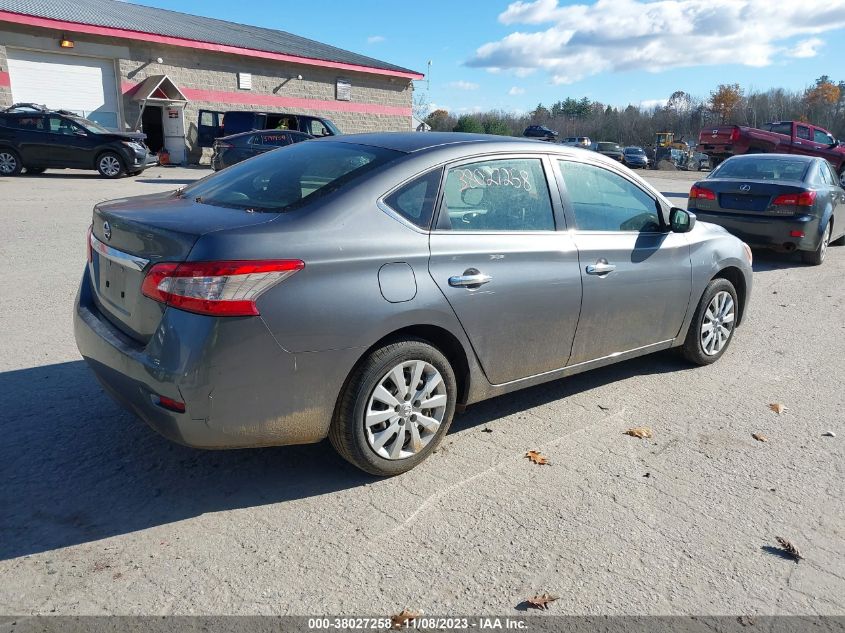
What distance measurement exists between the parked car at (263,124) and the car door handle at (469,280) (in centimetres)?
1898

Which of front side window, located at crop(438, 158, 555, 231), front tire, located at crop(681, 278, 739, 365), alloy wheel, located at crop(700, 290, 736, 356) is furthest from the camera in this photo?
alloy wheel, located at crop(700, 290, 736, 356)

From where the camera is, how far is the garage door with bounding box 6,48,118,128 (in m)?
23.2

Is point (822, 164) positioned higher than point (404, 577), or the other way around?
point (822, 164)

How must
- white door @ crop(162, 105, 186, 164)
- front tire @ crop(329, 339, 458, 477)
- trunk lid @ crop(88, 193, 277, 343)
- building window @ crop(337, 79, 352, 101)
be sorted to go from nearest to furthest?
trunk lid @ crop(88, 193, 277, 343)
front tire @ crop(329, 339, 458, 477)
white door @ crop(162, 105, 186, 164)
building window @ crop(337, 79, 352, 101)

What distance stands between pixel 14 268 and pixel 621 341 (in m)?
6.41

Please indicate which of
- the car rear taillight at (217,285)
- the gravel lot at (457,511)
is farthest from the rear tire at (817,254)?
the car rear taillight at (217,285)

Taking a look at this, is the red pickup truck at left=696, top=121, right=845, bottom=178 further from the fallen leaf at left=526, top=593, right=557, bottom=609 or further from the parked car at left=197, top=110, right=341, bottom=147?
the fallen leaf at left=526, top=593, right=557, bottom=609

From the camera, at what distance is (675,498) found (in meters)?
3.55

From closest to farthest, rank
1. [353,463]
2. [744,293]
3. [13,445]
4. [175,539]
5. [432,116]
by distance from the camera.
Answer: [175,539], [353,463], [13,445], [744,293], [432,116]

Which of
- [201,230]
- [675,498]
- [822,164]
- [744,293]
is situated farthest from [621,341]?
[822,164]

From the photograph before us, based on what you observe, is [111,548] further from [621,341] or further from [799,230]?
[799,230]

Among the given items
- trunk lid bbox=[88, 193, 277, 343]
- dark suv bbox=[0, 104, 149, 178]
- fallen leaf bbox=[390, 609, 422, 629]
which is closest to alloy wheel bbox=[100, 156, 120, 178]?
dark suv bbox=[0, 104, 149, 178]

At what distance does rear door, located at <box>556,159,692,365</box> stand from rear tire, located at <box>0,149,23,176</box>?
708 inches

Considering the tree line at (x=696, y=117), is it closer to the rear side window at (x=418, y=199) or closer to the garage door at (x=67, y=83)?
the garage door at (x=67, y=83)
